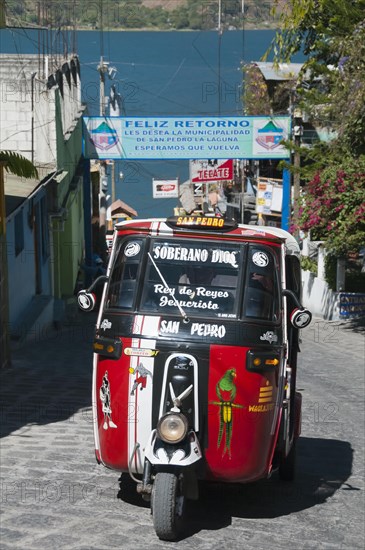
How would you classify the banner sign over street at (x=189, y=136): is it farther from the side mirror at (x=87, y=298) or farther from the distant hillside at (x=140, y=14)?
the side mirror at (x=87, y=298)

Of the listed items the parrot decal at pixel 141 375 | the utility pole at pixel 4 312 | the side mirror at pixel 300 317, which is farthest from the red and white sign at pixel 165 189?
the parrot decal at pixel 141 375

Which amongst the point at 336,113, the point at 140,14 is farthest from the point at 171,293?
the point at 140,14

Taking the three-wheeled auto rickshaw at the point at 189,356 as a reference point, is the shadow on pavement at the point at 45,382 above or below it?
below

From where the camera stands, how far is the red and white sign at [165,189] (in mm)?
46938

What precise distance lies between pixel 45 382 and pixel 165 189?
3303 centimetres

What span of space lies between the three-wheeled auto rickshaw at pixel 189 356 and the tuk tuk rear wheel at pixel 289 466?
0.65m

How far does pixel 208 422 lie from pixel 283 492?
179 cm

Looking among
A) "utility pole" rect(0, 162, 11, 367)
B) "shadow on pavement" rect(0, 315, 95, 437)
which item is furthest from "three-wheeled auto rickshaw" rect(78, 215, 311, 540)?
"utility pole" rect(0, 162, 11, 367)

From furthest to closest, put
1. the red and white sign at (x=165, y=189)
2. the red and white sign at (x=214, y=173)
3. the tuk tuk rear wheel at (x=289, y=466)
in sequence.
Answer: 1. the red and white sign at (x=165, y=189)
2. the red and white sign at (x=214, y=173)
3. the tuk tuk rear wheel at (x=289, y=466)

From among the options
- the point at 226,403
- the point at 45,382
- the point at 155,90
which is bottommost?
the point at 155,90

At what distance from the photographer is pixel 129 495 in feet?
28.3

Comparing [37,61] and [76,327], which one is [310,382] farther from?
[37,61]

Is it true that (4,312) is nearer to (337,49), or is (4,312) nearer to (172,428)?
(172,428)

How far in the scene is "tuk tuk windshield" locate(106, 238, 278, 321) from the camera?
8203 millimetres
